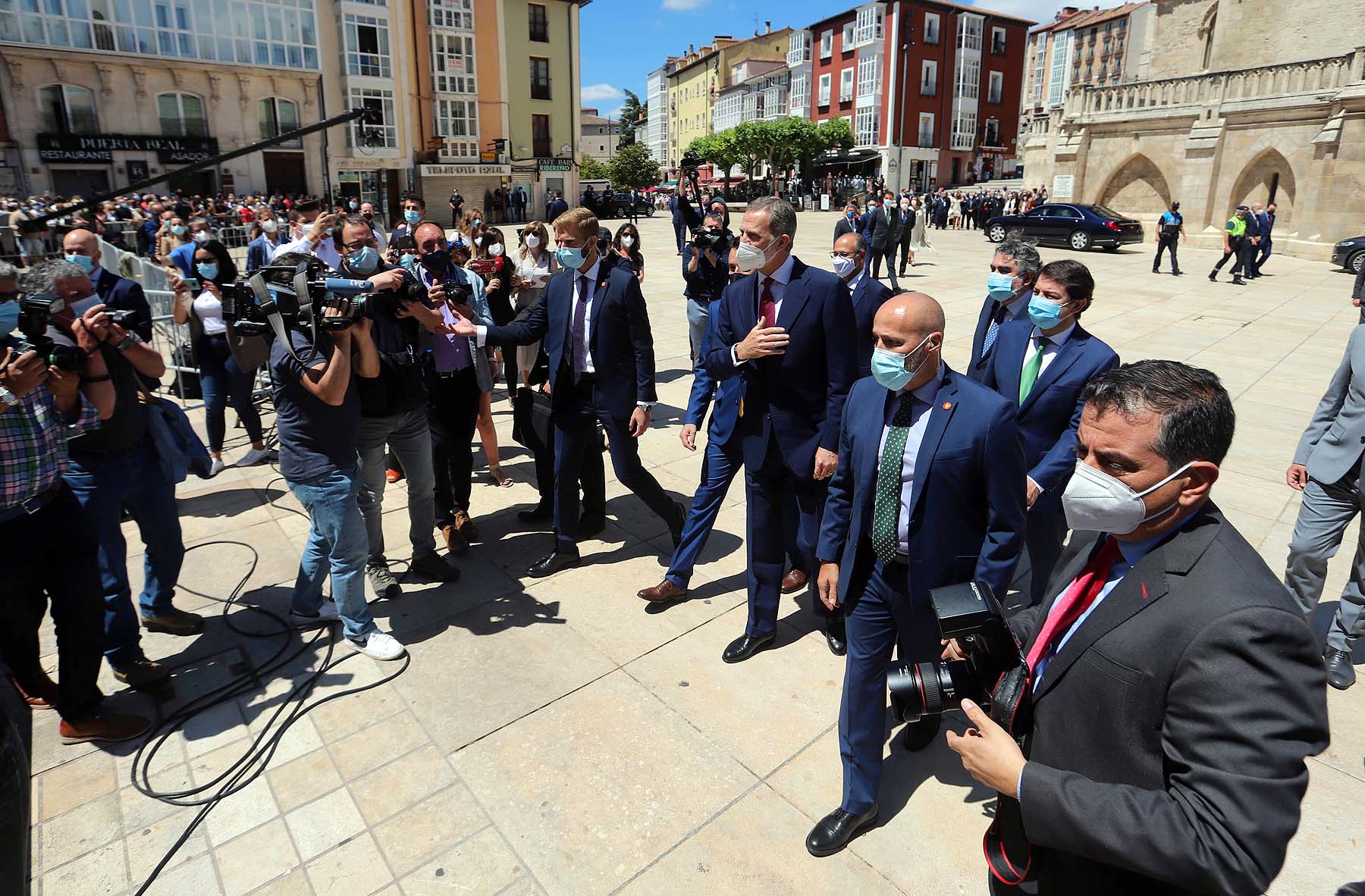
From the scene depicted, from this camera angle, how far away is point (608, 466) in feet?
22.5

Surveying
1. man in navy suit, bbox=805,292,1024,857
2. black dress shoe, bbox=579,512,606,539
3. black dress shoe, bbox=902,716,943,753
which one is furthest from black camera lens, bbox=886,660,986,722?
black dress shoe, bbox=579,512,606,539

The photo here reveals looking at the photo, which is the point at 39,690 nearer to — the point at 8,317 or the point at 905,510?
the point at 8,317

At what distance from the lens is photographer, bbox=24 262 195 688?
3.46 m

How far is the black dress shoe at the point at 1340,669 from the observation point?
365 centimetres

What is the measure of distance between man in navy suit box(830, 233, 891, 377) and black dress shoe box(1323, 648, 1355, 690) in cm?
259

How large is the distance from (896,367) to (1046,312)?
1473mm

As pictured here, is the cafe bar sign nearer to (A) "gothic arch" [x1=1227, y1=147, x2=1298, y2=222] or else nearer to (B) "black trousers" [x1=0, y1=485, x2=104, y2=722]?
(B) "black trousers" [x1=0, y1=485, x2=104, y2=722]

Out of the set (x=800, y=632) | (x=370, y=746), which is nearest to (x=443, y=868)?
(x=370, y=746)

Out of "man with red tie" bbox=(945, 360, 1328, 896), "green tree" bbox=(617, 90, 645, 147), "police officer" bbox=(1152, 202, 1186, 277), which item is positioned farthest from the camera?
"green tree" bbox=(617, 90, 645, 147)

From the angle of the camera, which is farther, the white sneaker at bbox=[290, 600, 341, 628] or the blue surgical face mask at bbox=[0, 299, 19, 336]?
the white sneaker at bbox=[290, 600, 341, 628]

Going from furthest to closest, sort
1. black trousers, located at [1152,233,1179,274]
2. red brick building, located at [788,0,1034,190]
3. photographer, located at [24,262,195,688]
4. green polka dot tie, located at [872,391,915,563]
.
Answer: red brick building, located at [788,0,1034,190], black trousers, located at [1152,233,1179,274], photographer, located at [24,262,195,688], green polka dot tie, located at [872,391,915,563]

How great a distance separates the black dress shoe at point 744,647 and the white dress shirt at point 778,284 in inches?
54.2

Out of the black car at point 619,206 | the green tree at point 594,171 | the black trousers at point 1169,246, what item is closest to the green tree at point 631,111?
the green tree at point 594,171

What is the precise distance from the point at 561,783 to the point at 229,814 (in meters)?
1.24
